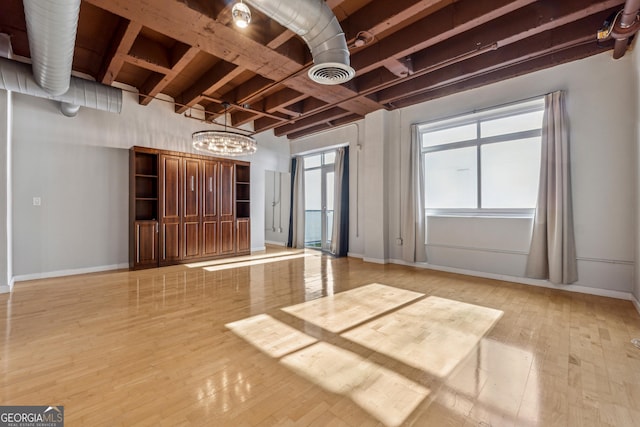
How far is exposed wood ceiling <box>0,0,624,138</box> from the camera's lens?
2.98 metres

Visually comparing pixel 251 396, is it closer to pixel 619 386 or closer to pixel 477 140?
pixel 619 386

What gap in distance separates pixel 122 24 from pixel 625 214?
22.1ft

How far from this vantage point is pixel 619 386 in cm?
191

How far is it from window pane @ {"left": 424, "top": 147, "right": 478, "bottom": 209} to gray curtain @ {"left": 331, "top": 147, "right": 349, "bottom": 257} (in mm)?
2059

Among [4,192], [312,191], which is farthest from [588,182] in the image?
[4,192]

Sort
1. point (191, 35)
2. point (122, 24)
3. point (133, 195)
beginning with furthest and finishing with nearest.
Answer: point (133, 195), point (122, 24), point (191, 35)

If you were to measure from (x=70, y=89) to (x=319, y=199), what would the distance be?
564 cm

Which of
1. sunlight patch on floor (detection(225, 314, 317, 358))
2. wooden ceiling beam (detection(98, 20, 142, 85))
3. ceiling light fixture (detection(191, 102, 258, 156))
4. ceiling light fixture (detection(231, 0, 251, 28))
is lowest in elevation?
sunlight patch on floor (detection(225, 314, 317, 358))

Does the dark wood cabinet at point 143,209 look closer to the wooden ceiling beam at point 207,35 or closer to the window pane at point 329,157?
the wooden ceiling beam at point 207,35

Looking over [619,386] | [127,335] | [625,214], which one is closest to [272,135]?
[127,335]

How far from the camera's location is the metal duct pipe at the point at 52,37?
2246mm

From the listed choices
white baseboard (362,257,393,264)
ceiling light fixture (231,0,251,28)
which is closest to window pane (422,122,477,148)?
white baseboard (362,257,393,264)

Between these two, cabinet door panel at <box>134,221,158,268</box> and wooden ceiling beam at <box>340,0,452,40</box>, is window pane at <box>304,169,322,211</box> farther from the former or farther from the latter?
wooden ceiling beam at <box>340,0,452,40</box>

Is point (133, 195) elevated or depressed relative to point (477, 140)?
depressed
